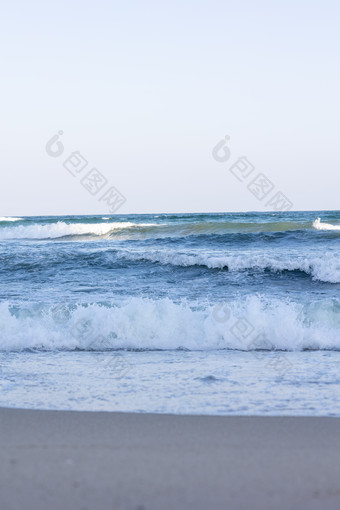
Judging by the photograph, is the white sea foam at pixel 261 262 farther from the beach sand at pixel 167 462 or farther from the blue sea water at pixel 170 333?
the beach sand at pixel 167 462

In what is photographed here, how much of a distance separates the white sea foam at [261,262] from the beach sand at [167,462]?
8097 millimetres

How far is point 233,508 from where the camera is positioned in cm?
204

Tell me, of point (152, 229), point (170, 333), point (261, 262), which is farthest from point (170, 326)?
point (152, 229)

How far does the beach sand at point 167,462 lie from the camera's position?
2.10m

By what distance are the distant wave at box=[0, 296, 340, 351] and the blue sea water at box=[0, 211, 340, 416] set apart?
0.04ft

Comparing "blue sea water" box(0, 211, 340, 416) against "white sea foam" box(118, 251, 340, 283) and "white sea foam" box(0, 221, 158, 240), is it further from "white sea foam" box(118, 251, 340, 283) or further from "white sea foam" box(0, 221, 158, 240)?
"white sea foam" box(0, 221, 158, 240)

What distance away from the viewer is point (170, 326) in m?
6.83

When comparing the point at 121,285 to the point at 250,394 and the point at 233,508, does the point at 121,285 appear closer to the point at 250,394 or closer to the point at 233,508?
the point at 250,394

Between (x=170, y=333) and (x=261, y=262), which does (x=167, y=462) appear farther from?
(x=261, y=262)

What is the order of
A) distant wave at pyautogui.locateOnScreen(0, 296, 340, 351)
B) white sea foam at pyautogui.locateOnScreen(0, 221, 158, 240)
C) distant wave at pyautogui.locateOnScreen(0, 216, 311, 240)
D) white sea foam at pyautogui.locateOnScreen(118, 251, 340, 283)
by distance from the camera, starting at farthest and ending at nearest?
1. white sea foam at pyautogui.locateOnScreen(0, 221, 158, 240)
2. distant wave at pyautogui.locateOnScreen(0, 216, 311, 240)
3. white sea foam at pyautogui.locateOnScreen(118, 251, 340, 283)
4. distant wave at pyautogui.locateOnScreen(0, 296, 340, 351)

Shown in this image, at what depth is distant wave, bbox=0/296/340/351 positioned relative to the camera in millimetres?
6391

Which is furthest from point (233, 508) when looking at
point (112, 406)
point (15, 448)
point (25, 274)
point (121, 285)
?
point (25, 274)

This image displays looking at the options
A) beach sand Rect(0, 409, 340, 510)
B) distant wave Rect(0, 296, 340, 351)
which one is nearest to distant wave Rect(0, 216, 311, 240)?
distant wave Rect(0, 296, 340, 351)

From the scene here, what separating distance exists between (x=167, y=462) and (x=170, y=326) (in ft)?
14.4
